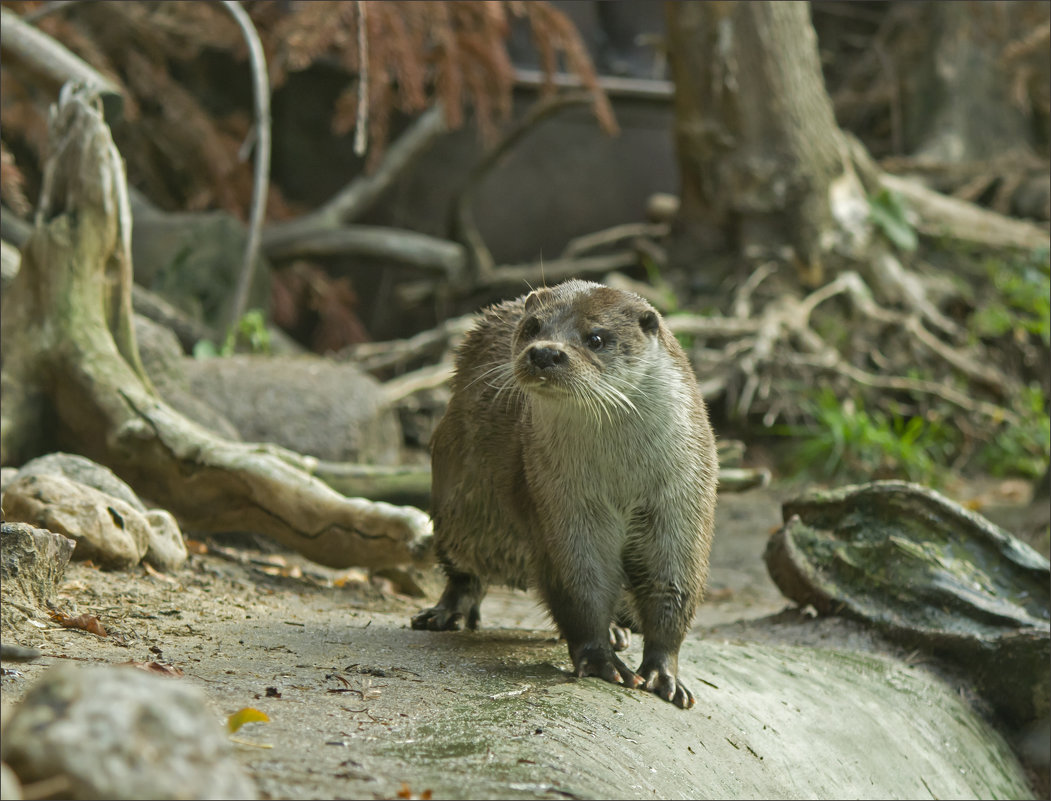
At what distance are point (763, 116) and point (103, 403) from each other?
15.3ft

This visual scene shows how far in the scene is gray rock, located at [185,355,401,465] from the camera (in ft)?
17.0

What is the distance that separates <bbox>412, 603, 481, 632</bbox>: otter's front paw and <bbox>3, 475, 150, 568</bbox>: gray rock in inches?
32.9

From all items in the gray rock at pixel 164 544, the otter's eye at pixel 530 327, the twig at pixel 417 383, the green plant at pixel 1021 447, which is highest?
the otter's eye at pixel 530 327

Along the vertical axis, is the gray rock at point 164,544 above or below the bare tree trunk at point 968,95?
below

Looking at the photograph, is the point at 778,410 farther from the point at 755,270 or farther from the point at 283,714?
the point at 283,714

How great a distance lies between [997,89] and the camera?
29.2 ft

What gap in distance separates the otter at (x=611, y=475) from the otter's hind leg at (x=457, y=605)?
0.50m

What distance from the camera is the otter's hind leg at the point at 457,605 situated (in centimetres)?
336

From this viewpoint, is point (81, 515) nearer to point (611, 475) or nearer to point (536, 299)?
point (536, 299)

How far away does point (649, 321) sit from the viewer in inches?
113

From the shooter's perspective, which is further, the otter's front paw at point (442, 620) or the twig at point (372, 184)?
the twig at point (372, 184)

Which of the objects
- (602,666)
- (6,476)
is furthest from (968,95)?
(6,476)

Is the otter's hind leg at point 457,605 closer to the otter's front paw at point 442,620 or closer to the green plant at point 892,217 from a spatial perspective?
the otter's front paw at point 442,620

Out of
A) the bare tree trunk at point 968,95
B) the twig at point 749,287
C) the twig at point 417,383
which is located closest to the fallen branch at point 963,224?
the bare tree trunk at point 968,95
